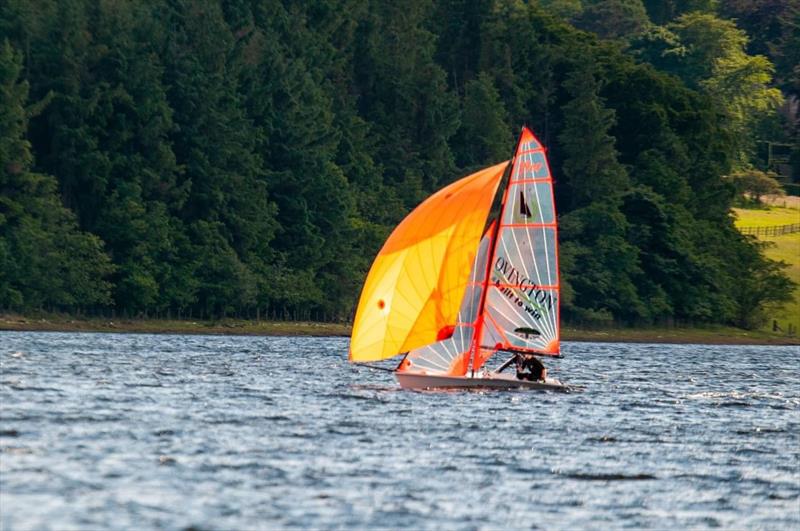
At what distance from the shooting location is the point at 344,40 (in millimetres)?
176375

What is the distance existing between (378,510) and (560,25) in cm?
16910

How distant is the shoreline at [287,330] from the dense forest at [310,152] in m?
1.72

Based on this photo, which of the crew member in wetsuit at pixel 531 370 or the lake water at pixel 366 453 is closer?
the lake water at pixel 366 453

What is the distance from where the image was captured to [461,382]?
62719mm

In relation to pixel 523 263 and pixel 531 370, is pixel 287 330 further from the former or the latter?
pixel 523 263

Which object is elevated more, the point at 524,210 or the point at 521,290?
the point at 524,210

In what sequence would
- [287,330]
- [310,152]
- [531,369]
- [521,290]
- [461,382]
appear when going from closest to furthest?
1. [461,382]
2. [521,290]
3. [531,369]
4. [287,330]
5. [310,152]

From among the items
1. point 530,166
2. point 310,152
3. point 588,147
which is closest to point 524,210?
point 530,166

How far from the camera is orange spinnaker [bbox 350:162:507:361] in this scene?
60.3 meters

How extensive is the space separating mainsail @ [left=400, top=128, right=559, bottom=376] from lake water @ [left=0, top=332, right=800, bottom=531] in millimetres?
2186

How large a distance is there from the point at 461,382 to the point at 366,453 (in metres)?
18.9

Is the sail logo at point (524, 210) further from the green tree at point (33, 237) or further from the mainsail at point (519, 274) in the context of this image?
the green tree at point (33, 237)

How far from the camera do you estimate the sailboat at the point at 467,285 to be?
60625mm

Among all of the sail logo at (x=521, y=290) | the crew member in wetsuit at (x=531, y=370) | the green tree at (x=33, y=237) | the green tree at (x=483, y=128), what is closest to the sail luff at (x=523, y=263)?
the sail logo at (x=521, y=290)
